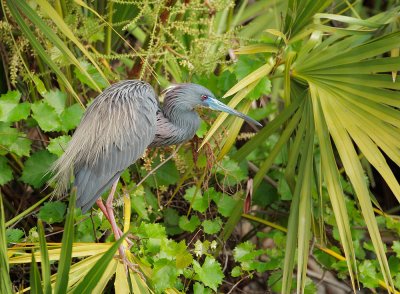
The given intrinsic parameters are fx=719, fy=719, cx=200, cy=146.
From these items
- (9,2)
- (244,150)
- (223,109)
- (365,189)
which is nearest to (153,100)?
(223,109)

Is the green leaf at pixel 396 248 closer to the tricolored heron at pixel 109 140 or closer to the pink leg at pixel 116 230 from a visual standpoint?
the tricolored heron at pixel 109 140

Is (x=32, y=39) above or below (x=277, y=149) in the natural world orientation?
above

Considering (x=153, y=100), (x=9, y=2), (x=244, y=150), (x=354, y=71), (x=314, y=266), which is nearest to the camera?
(x=9, y=2)

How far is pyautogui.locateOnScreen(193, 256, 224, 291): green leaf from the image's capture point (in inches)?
104

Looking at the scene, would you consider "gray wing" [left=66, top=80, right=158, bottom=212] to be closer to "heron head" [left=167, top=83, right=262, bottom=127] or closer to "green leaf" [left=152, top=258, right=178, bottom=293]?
Result: "heron head" [left=167, top=83, right=262, bottom=127]

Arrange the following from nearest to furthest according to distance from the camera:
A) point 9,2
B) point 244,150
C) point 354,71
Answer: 1. point 9,2
2. point 354,71
3. point 244,150

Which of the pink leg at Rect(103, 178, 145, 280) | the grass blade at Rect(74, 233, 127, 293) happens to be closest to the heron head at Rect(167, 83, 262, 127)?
the pink leg at Rect(103, 178, 145, 280)

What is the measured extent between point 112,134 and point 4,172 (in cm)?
51

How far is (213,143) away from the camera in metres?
3.24

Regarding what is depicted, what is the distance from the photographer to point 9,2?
8.38 ft

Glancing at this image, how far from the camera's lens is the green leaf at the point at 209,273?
2645mm

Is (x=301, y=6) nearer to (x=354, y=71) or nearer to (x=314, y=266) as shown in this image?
(x=354, y=71)

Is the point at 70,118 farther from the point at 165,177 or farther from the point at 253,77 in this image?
the point at 253,77

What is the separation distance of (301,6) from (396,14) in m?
0.43
